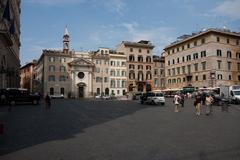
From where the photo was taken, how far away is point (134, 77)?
300ft

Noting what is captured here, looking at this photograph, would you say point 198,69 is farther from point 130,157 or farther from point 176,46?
point 130,157

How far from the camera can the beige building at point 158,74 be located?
94.9m

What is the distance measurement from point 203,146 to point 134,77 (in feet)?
272

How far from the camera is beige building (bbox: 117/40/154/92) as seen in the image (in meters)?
90.5

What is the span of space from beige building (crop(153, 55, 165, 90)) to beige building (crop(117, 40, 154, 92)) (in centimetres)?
218

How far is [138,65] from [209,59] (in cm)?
2969

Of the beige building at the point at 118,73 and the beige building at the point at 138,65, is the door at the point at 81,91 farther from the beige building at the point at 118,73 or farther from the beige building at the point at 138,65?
the beige building at the point at 138,65

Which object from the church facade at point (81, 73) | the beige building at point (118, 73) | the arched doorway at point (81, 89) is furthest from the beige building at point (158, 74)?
the arched doorway at point (81, 89)

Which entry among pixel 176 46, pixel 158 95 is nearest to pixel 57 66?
pixel 176 46

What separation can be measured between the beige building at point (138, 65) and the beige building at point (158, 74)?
7.16 ft

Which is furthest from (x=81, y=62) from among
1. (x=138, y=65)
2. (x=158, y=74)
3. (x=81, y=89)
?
(x=158, y=74)

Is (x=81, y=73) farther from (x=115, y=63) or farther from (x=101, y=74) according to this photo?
(x=115, y=63)

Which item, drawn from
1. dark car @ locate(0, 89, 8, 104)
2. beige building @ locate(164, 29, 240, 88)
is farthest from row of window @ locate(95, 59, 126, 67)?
dark car @ locate(0, 89, 8, 104)

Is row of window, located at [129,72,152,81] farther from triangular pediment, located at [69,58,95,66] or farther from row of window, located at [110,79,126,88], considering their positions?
triangular pediment, located at [69,58,95,66]
